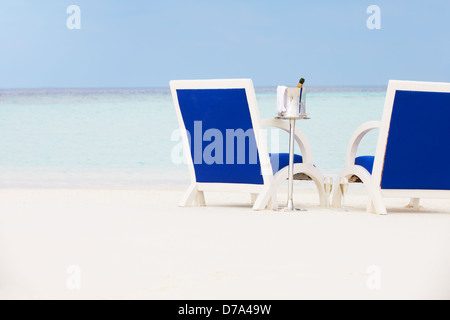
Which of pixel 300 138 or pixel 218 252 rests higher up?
pixel 300 138

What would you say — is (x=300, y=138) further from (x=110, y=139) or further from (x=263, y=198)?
(x=110, y=139)

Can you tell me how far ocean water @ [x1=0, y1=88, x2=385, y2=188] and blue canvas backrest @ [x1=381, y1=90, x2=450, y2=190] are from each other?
387 centimetres

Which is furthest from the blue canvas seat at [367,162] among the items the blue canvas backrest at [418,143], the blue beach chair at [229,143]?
the blue beach chair at [229,143]

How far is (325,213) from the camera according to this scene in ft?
19.5

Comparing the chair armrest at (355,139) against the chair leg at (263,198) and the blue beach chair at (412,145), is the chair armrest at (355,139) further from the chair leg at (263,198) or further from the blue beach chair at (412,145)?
the chair leg at (263,198)

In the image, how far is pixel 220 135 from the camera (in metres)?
6.01

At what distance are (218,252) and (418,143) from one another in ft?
7.35

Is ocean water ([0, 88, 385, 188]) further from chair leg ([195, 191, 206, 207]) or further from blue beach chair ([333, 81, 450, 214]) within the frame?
blue beach chair ([333, 81, 450, 214])

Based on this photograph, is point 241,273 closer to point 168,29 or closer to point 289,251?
point 289,251

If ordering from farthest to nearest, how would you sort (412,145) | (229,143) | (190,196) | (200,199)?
(200,199), (190,196), (229,143), (412,145)

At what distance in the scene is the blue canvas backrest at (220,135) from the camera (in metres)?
5.89

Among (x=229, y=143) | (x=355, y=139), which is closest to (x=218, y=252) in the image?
(x=229, y=143)

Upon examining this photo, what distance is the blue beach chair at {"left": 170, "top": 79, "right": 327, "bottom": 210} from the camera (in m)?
5.88

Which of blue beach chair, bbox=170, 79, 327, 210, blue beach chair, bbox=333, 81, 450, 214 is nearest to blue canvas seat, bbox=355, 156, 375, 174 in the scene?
blue beach chair, bbox=333, 81, 450, 214
